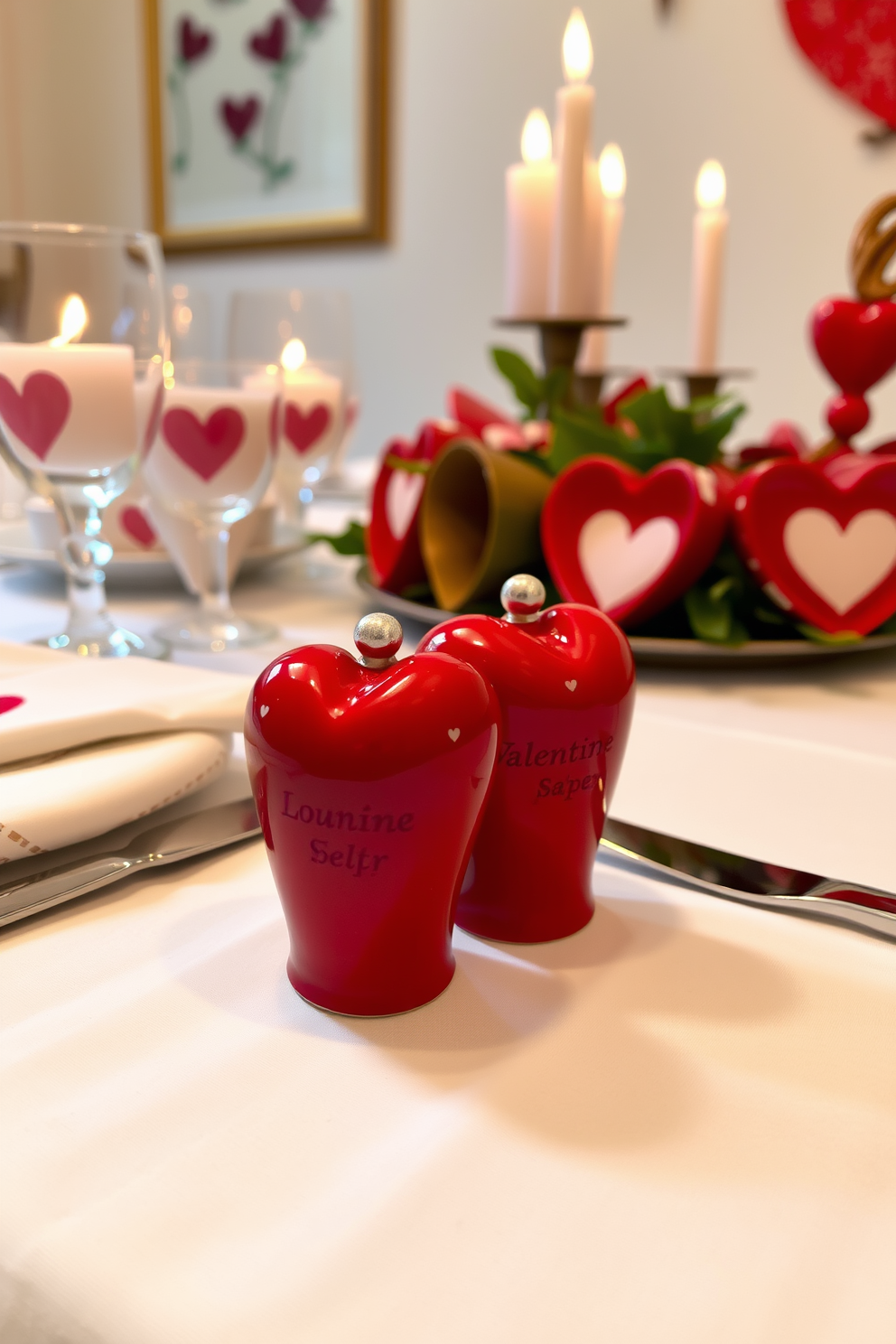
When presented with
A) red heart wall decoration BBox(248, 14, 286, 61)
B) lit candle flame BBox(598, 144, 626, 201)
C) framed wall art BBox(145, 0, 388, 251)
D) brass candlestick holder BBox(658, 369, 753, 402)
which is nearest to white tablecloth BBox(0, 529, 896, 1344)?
brass candlestick holder BBox(658, 369, 753, 402)

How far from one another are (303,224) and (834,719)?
2602 mm

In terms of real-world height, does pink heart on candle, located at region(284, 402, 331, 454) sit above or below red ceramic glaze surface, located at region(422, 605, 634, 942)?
above

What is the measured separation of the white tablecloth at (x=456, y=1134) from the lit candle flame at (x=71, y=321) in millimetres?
371

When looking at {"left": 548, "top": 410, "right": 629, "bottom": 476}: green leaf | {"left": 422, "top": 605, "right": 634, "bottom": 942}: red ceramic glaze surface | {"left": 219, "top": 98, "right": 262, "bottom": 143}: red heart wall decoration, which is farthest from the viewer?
{"left": 219, "top": 98, "right": 262, "bottom": 143}: red heart wall decoration

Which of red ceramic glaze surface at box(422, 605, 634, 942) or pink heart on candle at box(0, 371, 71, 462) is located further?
pink heart on candle at box(0, 371, 71, 462)

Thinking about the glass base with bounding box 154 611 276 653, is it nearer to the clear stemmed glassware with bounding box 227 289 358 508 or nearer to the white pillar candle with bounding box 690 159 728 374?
the clear stemmed glassware with bounding box 227 289 358 508

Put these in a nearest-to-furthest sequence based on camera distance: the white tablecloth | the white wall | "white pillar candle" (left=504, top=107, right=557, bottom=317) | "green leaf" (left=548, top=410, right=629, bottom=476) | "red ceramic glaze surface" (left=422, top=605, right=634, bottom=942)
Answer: the white tablecloth < "red ceramic glaze surface" (left=422, top=605, right=634, bottom=942) < "green leaf" (left=548, top=410, right=629, bottom=476) < "white pillar candle" (left=504, top=107, right=557, bottom=317) < the white wall

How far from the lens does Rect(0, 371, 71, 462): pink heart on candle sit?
61 centimetres

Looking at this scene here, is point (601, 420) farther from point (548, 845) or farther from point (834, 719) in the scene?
point (548, 845)

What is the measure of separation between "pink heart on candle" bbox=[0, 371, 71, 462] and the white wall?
6.44ft

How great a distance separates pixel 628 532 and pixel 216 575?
0.95 ft

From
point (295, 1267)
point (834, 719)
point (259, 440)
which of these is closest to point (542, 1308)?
point (295, 1267)

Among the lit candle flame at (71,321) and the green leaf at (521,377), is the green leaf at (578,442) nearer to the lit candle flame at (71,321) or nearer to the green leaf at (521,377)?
the green leaf at (521,377)

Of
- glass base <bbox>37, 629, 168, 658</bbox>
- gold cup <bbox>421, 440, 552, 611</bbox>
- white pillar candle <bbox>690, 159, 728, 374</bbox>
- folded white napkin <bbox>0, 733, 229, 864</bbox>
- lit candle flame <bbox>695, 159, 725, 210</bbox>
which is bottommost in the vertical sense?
glass base <bbox>37, 629, 168, 658</bbox>
